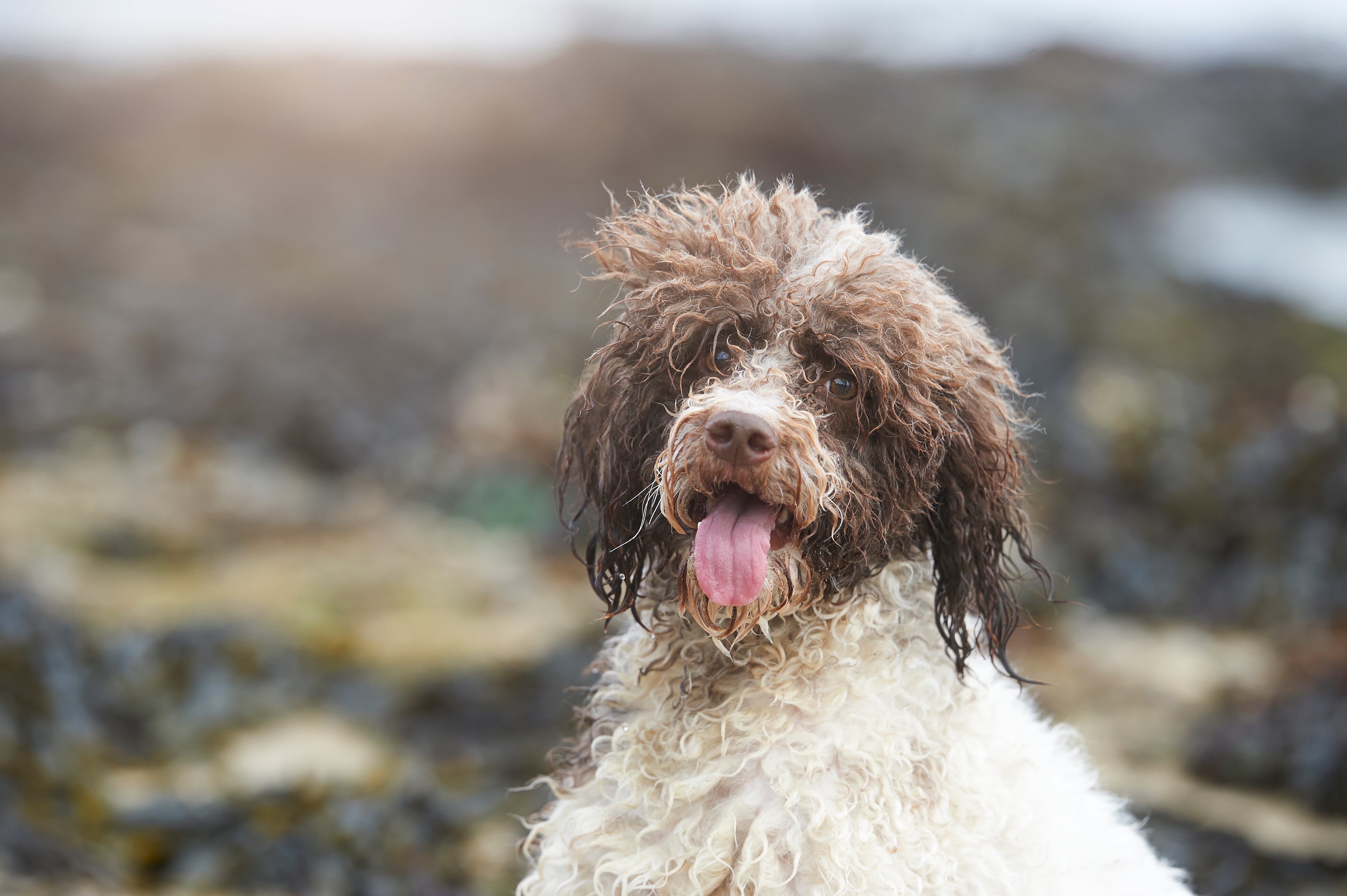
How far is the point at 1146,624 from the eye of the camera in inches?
257

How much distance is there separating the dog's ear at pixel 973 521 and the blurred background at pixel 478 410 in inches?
27.1

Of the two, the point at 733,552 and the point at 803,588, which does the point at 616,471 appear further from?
the point at 803,588

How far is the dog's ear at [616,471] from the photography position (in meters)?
2.11

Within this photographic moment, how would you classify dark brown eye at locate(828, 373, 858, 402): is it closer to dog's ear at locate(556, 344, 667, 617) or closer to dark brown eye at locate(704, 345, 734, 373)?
dark brown eye at locate(704, 345, 734, 373)

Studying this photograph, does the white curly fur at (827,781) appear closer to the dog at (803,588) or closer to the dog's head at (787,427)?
the dog at (803,588)

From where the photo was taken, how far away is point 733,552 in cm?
189

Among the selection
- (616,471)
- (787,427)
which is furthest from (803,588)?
(616,471)

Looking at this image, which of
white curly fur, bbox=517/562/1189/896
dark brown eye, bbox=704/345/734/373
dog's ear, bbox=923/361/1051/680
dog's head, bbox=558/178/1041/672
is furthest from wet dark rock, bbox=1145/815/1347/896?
dark brown eye, bbox=704/345/734/373

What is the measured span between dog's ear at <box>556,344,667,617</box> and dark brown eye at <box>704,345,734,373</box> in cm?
15

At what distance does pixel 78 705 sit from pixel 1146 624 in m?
6.42

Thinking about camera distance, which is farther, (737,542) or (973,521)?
(973,521)

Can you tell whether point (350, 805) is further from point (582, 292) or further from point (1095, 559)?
point (582, 292)

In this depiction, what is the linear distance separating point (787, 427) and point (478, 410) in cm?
701

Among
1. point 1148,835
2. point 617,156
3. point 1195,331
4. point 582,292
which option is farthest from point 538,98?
point 1148,835
